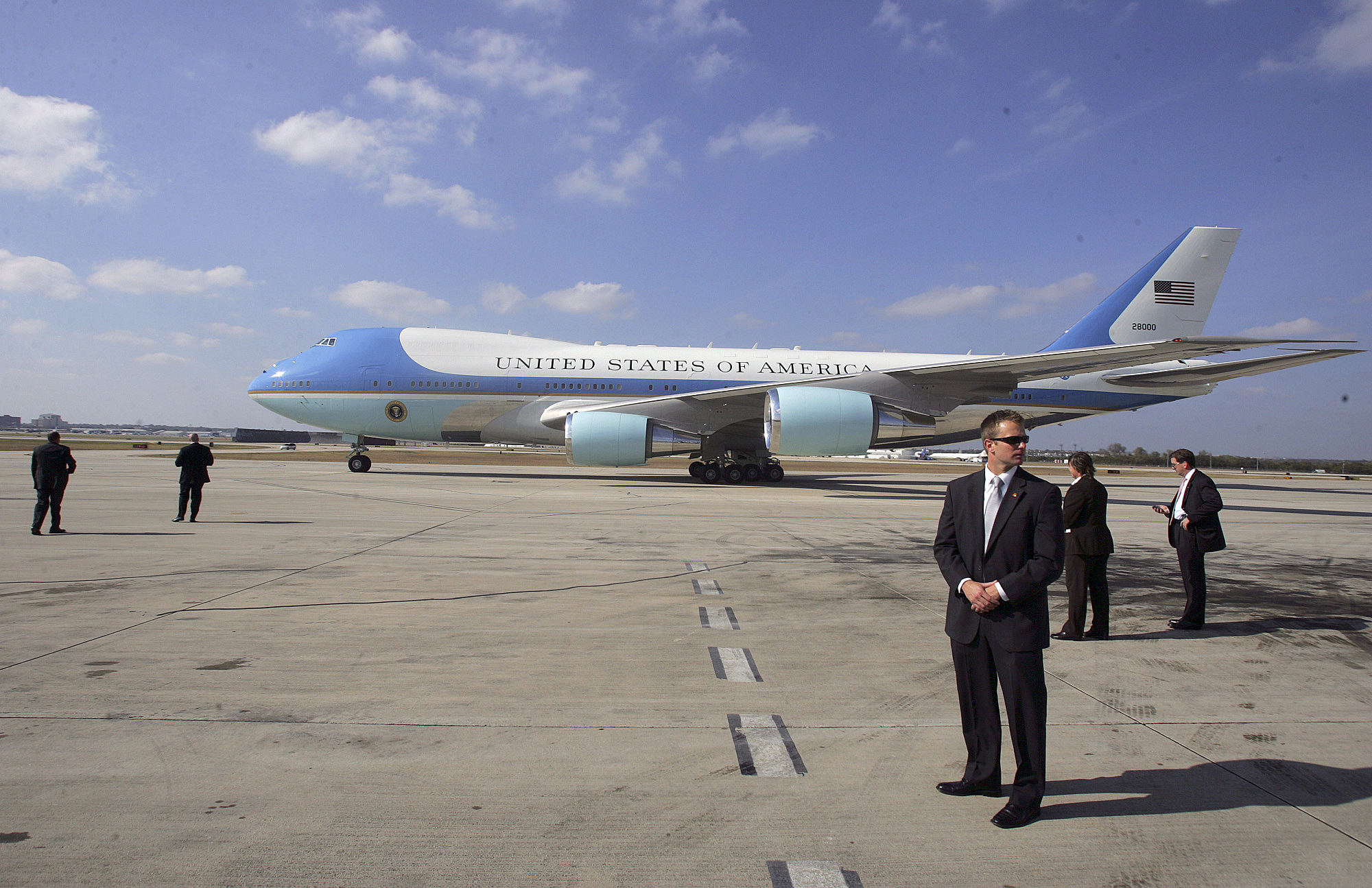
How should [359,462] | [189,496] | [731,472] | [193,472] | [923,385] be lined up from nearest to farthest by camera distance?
[193,472] → [189,496] → [923,385] → [731,472] → [359,462]

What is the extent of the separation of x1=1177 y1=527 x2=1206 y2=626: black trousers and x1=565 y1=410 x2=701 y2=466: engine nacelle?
14.1 metres

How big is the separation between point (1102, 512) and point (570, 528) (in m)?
7.04

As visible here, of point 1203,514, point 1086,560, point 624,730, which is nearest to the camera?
point 624,730

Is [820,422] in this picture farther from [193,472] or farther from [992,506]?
[992,506]

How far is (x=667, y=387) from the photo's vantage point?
864 inches

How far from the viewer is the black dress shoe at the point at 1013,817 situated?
2.63 m

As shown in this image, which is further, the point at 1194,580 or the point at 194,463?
the point at 194,463

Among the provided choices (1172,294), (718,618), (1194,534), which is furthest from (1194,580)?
(1172,294)

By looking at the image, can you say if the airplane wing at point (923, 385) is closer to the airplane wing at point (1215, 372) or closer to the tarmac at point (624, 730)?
the airplane wing at point (1215, 372)

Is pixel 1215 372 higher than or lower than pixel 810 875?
higher

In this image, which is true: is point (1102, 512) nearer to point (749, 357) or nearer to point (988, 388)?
point (988, 388)

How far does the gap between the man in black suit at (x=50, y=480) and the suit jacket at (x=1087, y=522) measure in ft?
37.3

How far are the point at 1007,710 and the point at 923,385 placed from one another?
16853mm

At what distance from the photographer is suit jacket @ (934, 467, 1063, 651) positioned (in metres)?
2.75
